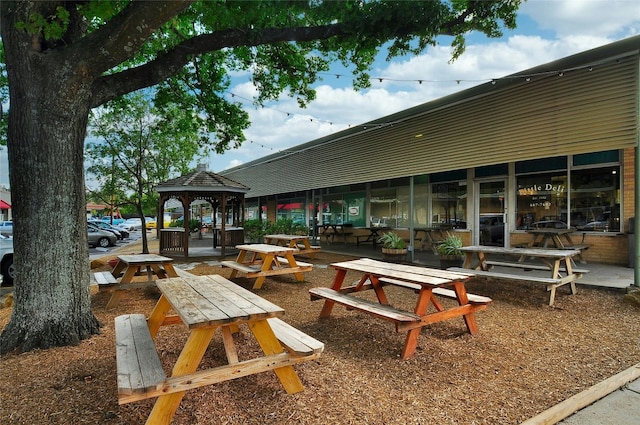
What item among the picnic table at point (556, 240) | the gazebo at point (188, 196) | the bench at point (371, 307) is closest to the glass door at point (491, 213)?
the picnic table at point (556, 240)

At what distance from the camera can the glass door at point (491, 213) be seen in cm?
1002

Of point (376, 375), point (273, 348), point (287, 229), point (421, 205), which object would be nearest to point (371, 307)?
point (376, 375)

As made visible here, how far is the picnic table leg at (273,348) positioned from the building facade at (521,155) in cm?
580

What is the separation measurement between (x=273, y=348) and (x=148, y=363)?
2.63 ft

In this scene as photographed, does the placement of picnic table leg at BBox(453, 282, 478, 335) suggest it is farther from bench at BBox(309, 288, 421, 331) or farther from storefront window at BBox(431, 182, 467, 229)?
storefront window at BBox(431, 182, 467, 229)

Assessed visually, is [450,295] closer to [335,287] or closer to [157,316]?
[335,287]

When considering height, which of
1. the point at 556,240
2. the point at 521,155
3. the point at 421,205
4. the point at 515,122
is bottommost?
the point at 556,240

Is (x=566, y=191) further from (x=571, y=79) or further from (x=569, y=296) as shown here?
(x=569, y=296)

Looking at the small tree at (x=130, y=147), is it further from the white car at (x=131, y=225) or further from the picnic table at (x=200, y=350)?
the white car at (x=131, y=225)

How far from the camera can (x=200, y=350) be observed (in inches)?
90.1

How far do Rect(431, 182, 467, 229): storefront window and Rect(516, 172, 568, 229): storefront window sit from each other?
5.39ft

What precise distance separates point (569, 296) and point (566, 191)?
166 inches

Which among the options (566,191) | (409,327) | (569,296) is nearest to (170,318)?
(409,327)

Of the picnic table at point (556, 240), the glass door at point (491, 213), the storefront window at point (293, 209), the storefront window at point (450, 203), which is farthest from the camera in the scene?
the storefront window at point (293, 209)
